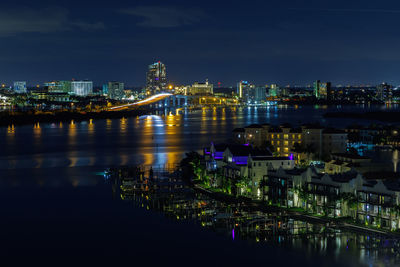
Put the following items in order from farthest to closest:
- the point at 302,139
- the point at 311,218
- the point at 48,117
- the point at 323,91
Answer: the point at 323,91, the point at 48,117, the point at 302,139, the point at 311,218

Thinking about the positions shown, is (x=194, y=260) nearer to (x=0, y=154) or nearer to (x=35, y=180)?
(x=35, y=180)

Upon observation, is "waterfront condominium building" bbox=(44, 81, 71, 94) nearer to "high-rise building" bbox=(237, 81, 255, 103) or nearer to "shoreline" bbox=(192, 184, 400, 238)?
Result: "high-rise building" bbox=(237, 81, 255, 103)

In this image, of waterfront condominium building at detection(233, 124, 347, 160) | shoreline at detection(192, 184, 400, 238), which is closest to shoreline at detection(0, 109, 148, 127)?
waterfront condominium building at detection(233, 124, 347, 160)

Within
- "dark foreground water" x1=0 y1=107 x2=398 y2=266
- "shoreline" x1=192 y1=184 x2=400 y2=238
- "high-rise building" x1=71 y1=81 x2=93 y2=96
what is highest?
"high-rise building" x1=71 y1=81 x2=93 y2=96

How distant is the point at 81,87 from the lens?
242ft

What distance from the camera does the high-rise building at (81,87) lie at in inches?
2864

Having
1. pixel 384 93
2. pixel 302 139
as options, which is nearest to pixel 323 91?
pixel 384 93

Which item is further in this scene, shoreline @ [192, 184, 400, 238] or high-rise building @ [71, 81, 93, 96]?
high-rise building @ [71, 81, 93, 96]

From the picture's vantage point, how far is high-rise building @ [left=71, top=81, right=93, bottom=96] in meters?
72.8

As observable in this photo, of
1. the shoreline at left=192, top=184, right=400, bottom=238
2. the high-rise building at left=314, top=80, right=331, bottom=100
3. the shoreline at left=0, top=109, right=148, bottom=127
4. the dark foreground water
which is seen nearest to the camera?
the dark foreground water

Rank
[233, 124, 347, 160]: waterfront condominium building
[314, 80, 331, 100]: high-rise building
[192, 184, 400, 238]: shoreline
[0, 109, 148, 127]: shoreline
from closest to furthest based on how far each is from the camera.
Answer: [192, 184, 400, 238]: shoreline < [233, 124, 347, 160]: waterfront condominium building < [0, 109, 148, 127]: shoreline < [314, 80, 331, 100]: high-rise building

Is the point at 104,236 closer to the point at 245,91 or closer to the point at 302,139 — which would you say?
the point at 302,139

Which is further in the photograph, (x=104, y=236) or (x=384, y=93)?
(x=384, y=93)

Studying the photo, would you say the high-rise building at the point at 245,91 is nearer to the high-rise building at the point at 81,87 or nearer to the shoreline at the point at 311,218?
the high-rise building at the point at 81,87
